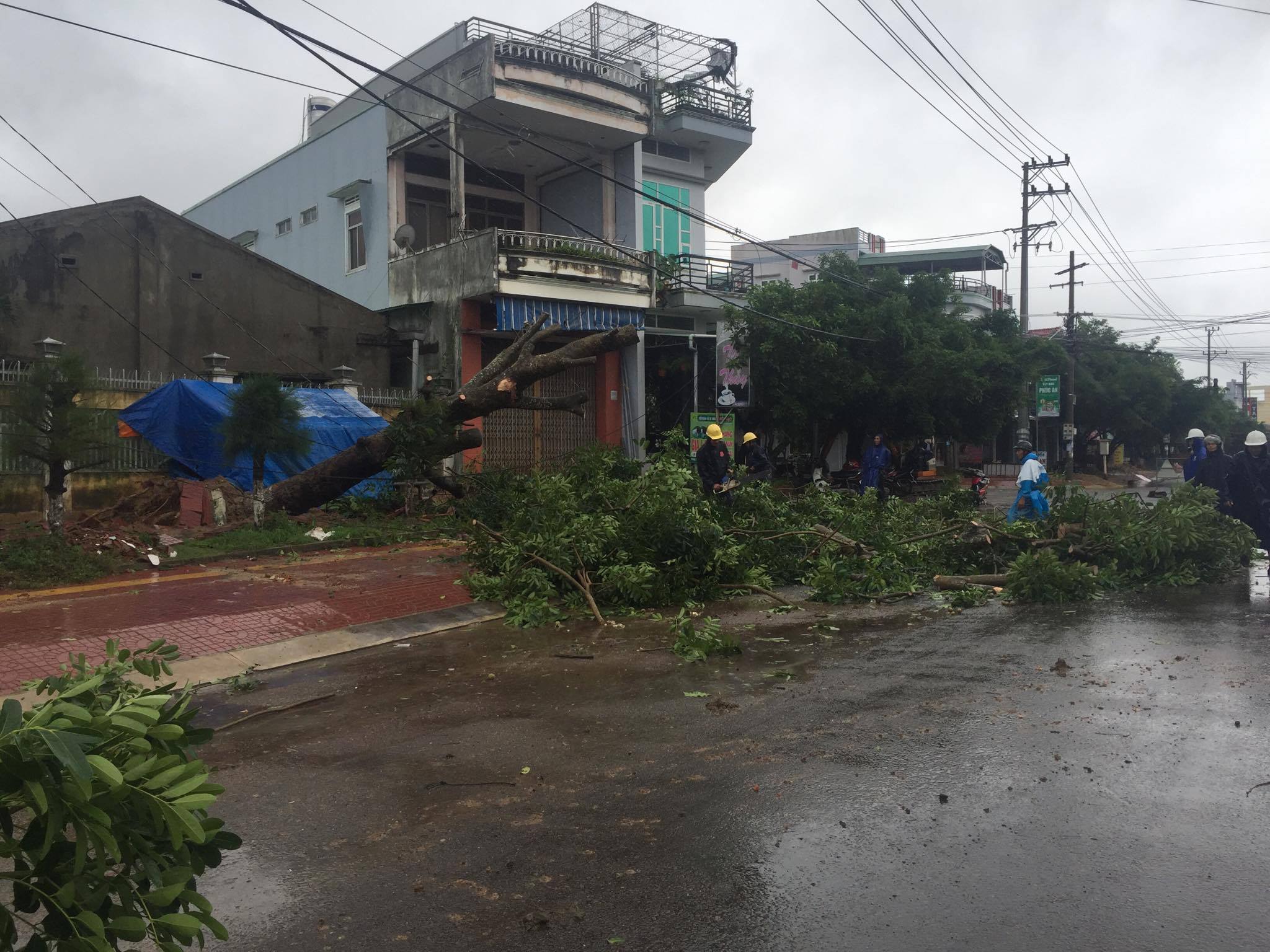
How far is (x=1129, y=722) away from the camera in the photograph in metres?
5.59

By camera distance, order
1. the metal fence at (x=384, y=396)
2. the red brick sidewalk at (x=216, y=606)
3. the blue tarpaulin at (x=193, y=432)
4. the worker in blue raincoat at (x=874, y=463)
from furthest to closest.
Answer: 1. the worker in blue raincoat at (x=874, y=463)
2. the metal fence at (x=384, y=396)
3. the blue tarpaulin at (x=193, y=432)
4. the red brick sidewalk at (x=216, y=606)

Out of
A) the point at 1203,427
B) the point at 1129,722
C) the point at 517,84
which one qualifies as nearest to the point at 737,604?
the point at 1129,722

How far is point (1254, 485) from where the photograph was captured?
1139 centimetres

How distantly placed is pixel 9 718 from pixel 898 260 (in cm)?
4726

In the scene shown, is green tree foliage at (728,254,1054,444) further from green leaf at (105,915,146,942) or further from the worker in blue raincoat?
green leaf at (105,915,146,942)

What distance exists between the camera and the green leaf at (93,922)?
1.92 m

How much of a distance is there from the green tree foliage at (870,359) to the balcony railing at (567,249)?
3.00m

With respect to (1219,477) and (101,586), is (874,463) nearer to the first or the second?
(1219,477)

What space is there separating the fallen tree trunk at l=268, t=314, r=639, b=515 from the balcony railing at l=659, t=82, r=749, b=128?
571 inches

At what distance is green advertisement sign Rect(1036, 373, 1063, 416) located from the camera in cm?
3744

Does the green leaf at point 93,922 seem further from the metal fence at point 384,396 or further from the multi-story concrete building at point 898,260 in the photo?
the multi-story concrete building at point 898,260

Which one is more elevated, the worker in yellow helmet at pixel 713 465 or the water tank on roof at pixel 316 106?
the water tank on roof at pixel 316 106

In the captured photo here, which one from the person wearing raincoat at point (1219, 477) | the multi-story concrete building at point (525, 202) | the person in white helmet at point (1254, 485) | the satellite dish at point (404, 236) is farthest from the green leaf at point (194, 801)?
the satellite dish at point (404, 236)

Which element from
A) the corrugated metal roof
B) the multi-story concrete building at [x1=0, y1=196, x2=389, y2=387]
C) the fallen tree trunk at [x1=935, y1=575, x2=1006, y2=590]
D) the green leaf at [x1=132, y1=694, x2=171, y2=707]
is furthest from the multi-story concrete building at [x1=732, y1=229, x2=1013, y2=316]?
the green leaf at [x1=132, y1=694, x2=171, y2=707]
